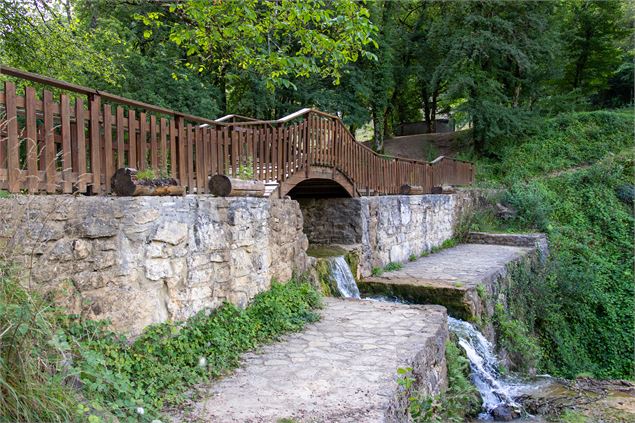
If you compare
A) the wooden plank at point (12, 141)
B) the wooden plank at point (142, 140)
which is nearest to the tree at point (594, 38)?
the wooden plank at point (142, 140)

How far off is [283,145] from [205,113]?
7.97 meters

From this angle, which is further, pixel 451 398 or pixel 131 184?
pixel 451 398

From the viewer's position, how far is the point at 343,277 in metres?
7.60

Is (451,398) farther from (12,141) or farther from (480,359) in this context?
(12,141)

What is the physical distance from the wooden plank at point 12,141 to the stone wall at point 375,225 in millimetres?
6088

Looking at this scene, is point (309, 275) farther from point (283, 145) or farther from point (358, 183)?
point (358, 183)

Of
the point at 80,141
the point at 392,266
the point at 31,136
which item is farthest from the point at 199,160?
the point at 392,266

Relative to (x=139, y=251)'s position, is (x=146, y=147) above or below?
above

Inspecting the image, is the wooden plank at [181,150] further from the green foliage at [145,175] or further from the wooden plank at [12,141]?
the wooden plank at [12,141]

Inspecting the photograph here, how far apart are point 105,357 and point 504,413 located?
431 cm

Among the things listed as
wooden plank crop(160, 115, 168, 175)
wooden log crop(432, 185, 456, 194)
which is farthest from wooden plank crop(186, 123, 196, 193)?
wooden log crop(432, 185, 456, 194)

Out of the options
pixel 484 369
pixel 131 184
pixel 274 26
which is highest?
pixel 274 26

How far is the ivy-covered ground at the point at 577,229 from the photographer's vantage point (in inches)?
401

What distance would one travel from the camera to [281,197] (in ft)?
22.0
